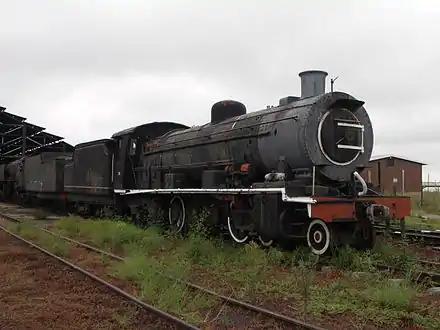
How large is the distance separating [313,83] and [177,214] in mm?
5178

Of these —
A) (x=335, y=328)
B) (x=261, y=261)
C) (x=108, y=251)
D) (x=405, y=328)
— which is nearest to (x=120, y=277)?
(x=261, y=261)

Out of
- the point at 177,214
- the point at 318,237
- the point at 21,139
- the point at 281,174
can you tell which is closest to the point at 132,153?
the point at 177,214

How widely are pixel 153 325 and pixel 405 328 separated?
2.73m

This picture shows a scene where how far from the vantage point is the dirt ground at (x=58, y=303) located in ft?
18.4

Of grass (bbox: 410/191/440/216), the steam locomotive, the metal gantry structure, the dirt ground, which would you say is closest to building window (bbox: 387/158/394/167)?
grass (bbox: 410/191/440/216)

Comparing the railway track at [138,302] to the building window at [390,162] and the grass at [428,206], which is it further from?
the building window at [390,162]

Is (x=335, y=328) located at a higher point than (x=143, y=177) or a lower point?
lower

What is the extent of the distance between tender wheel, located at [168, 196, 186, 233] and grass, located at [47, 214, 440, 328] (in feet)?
4.32

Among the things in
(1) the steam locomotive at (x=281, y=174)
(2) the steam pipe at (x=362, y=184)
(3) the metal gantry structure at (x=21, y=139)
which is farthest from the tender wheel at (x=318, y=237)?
(3) the metal gantry structure at (x=21, y=139)

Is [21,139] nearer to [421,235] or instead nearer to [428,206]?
[428,206]

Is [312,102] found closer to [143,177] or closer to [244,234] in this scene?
[244,234]

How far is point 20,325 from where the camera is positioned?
556cm

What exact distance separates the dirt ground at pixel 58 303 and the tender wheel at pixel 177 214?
3858 mm

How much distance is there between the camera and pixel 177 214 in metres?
13.0
